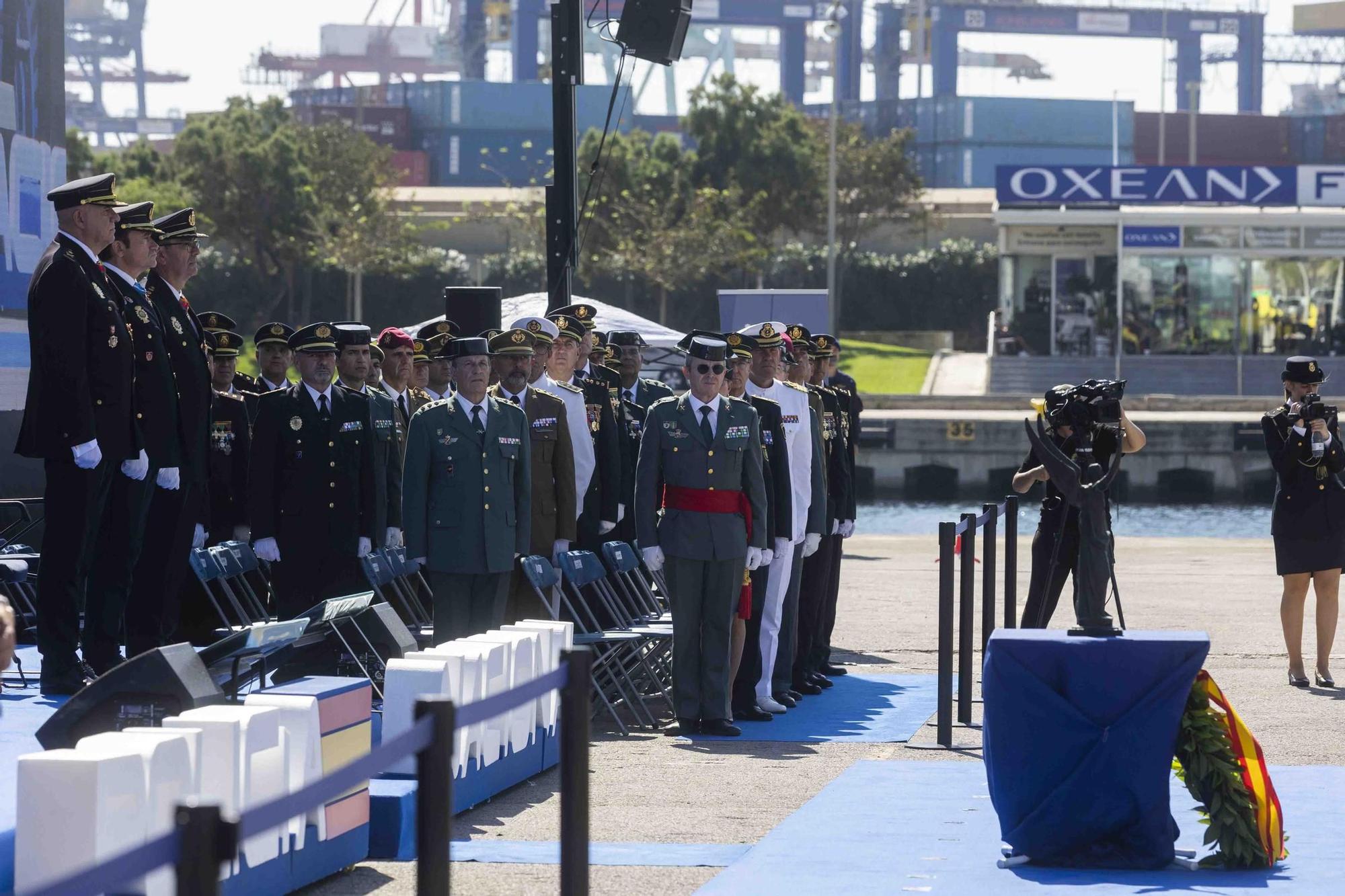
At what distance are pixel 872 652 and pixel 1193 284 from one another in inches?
1430

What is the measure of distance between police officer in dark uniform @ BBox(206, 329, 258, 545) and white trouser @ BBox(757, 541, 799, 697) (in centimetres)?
279

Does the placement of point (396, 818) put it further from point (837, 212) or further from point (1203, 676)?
point (837, 212)

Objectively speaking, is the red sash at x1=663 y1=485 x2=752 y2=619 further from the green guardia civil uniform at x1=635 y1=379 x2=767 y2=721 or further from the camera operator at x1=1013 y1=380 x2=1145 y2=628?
the camera operator at x1=1013 y1=380 x2=1145 y2=628

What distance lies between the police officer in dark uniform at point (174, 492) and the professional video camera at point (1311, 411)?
6.41 m

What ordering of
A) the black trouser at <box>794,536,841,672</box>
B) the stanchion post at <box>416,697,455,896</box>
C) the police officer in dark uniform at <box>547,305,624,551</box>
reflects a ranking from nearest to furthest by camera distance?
1. the stanchion post at <box>416,697,455,896</box>
2. the police officer in dark uniform at <box>547,305,624,551</box>
3. the black trouser at <box>794,536,841,672</box>

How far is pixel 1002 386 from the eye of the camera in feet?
153

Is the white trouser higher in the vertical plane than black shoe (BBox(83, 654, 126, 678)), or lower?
lower

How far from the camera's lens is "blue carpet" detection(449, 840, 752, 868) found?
6.68 meters

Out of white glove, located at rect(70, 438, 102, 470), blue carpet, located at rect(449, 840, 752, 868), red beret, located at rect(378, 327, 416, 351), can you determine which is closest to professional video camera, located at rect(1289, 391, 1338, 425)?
red beret, located at rect(378, 327, 416, 351)

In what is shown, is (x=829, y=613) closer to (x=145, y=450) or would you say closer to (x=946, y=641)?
(x=946, y=641)

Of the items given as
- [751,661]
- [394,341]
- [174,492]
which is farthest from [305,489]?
[751,661]

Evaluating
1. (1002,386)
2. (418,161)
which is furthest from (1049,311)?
(418,161)

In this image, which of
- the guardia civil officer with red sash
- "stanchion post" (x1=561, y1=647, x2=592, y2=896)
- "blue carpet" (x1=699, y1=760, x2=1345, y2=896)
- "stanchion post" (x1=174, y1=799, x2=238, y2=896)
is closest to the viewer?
"stanchion post" (x1=174, y1=799, x2=238, y2=896)

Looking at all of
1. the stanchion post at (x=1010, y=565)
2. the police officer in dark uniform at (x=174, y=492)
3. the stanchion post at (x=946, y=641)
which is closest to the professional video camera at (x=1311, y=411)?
the stanchion post at (x=1010, y=565)
